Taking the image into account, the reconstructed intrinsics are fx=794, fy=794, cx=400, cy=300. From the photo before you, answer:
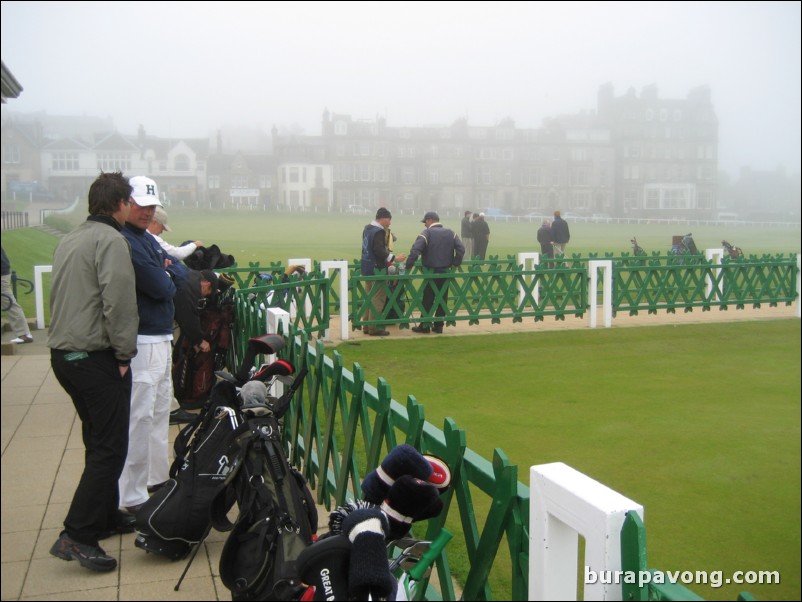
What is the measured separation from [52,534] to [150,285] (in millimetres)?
939

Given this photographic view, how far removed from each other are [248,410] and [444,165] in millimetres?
5473

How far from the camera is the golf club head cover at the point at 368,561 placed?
48.7 inches

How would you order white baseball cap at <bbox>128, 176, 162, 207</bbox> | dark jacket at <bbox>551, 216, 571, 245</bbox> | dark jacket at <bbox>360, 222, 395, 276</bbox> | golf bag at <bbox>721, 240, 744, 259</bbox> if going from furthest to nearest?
golf bag at <bbox>721, 240, 744, 259</bbox>, dark jacket at <bbox>551, 216, 571, 245</bbox>, dark jacket at <bbox>360, 222, 395, 276</bbox>, white baseball cap at <bbox>128, 176, 162, 207</bbox>

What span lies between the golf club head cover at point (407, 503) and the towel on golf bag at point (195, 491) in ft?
4.35

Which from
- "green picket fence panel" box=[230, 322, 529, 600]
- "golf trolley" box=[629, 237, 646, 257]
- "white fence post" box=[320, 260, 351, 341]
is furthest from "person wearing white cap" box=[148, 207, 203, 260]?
"golf trolley" box=[629, 237, 646, 257]

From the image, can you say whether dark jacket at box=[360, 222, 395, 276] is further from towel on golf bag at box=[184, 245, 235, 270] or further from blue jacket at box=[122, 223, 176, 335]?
blue jacket at box=[122, 223, 176, 335]

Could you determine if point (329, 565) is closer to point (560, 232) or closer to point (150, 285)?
point (150, 285)

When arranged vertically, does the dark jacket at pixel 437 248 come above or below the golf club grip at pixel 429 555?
above

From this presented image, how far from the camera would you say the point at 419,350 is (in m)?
8.21

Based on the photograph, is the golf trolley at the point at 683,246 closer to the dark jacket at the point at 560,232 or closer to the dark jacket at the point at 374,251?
the dark jacket at the point at 560,232

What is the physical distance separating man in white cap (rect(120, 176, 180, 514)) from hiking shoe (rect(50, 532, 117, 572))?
0.42 metres

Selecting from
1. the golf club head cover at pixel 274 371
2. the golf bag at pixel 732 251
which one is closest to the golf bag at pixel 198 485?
the golf club head cover at pixel 274 371

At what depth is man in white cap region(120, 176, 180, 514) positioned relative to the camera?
2.88 m

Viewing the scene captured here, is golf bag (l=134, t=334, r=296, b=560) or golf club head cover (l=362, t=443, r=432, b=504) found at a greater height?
golf club head cover (l=362, t=443, r=432, b=504)
